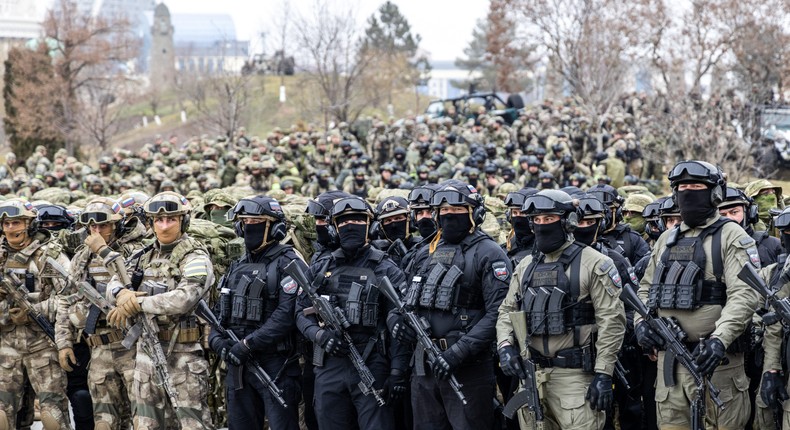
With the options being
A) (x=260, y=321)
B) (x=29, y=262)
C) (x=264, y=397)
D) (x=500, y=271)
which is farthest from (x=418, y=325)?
(x=29, y=262)

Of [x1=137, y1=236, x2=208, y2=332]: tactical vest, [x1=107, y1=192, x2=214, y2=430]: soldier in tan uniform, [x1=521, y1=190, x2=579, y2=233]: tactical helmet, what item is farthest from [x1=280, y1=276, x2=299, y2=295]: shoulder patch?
[x1=521, y1=190, x2=579, y2=233]: tactical helmet

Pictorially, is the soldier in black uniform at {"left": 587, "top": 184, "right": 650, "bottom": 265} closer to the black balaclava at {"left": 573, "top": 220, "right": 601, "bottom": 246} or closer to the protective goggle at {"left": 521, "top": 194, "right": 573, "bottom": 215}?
the black balaclava at {"left": 573, "top": 220, "right": 601, "bottom": 246}

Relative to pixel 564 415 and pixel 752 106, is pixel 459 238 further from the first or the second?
pixel 752 106

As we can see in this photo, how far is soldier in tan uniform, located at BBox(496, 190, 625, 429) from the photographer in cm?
603

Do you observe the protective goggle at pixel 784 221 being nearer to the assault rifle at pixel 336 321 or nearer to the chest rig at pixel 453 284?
the chest rig at pixel 453 284

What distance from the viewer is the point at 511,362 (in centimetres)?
618

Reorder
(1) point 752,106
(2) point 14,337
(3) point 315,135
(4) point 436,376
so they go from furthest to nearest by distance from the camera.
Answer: (3) point 315,135, (1) point 752,106, (2) point 14,337, (4) point 436,376

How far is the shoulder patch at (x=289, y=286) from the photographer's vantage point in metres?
7.39

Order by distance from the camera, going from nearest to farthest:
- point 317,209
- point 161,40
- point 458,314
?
point 458,314 < point 317,209 < point 161,40

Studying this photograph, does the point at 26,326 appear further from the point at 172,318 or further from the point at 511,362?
the point at 511,362

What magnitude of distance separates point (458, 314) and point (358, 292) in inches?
33.7

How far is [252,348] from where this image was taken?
24.0 ft

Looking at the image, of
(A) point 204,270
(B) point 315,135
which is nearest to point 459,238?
(A) point 204,270

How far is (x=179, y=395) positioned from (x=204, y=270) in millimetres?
1038
